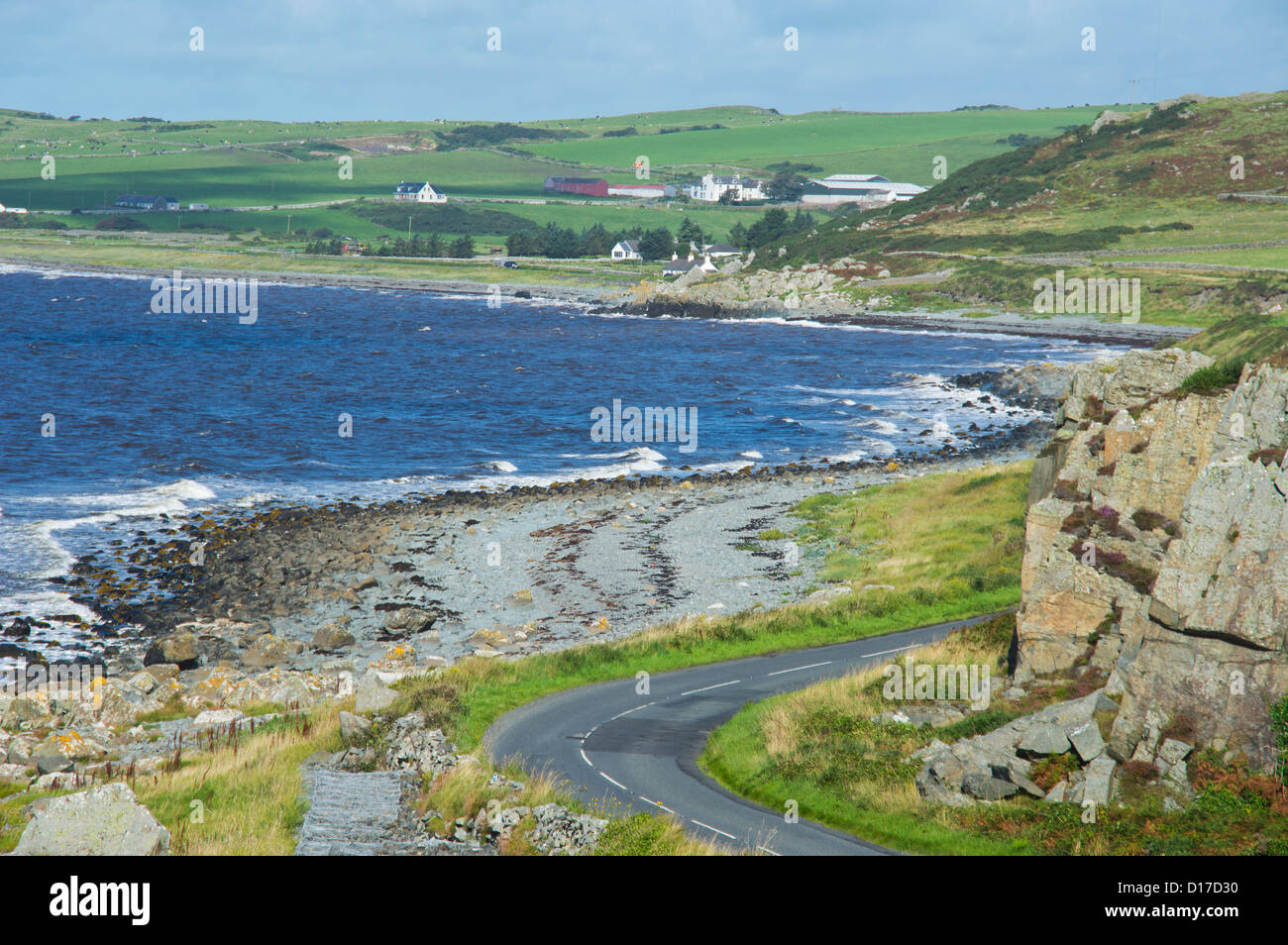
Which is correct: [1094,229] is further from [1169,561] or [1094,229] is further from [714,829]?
[714,829]

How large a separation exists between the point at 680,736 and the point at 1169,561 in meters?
12.0

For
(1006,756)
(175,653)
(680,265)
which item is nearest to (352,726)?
(175,653)

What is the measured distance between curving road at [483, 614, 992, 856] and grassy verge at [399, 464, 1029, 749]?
0.92 meters

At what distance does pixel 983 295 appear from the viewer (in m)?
138

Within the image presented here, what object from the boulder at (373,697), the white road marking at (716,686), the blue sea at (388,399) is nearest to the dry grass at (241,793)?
the boulder at (373,697)

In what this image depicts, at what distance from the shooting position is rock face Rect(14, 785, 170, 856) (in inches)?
654

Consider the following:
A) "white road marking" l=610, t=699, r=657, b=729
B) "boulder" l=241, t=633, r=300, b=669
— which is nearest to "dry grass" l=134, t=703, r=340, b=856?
"white road marking" l=610, t=699, r=657, b=729

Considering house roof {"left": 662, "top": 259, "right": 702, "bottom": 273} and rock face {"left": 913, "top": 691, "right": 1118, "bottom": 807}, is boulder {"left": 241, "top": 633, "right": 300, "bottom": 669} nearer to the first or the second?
rock face {"left": 913, "top": 691, "right": 1118, "bottom": 807}

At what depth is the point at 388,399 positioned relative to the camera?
90938mm

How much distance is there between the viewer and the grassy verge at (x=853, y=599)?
102 feet
